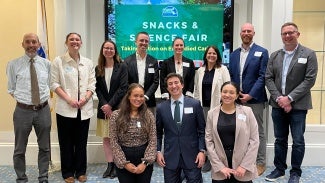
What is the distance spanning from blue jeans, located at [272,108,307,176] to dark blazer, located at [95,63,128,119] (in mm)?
1630

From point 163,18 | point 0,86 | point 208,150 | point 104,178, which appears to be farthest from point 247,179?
point 0,86

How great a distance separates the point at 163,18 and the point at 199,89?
1239mm

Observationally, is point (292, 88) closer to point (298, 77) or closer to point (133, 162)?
point (298, 77)

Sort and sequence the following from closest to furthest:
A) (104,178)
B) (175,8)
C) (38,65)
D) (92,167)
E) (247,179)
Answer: (247,179)
(38,65)
(104,178)
(92,167)
(175,8)

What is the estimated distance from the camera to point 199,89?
12.5 ft

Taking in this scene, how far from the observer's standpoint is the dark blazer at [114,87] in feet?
12.1

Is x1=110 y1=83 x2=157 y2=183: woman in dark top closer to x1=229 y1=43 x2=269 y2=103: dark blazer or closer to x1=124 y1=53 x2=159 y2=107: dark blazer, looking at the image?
x1=124 y1=53 x2=159 y2=107: dark blazer

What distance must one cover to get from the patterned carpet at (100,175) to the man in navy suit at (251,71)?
0.46m

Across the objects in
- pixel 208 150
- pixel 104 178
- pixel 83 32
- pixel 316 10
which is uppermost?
pixel 316 10

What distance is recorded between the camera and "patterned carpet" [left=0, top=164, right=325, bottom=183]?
12.1ft

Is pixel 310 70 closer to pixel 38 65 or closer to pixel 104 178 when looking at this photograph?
pixel 104 178

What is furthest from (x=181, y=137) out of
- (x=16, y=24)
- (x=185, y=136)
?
(x=16, y=24)

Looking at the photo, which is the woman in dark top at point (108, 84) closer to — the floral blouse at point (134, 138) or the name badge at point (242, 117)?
the floral blouse at point (134, 138)

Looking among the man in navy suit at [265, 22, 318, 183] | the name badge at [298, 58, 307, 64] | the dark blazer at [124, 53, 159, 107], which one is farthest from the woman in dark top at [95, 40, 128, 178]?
the name badge at [298, 58, 307, 64]
